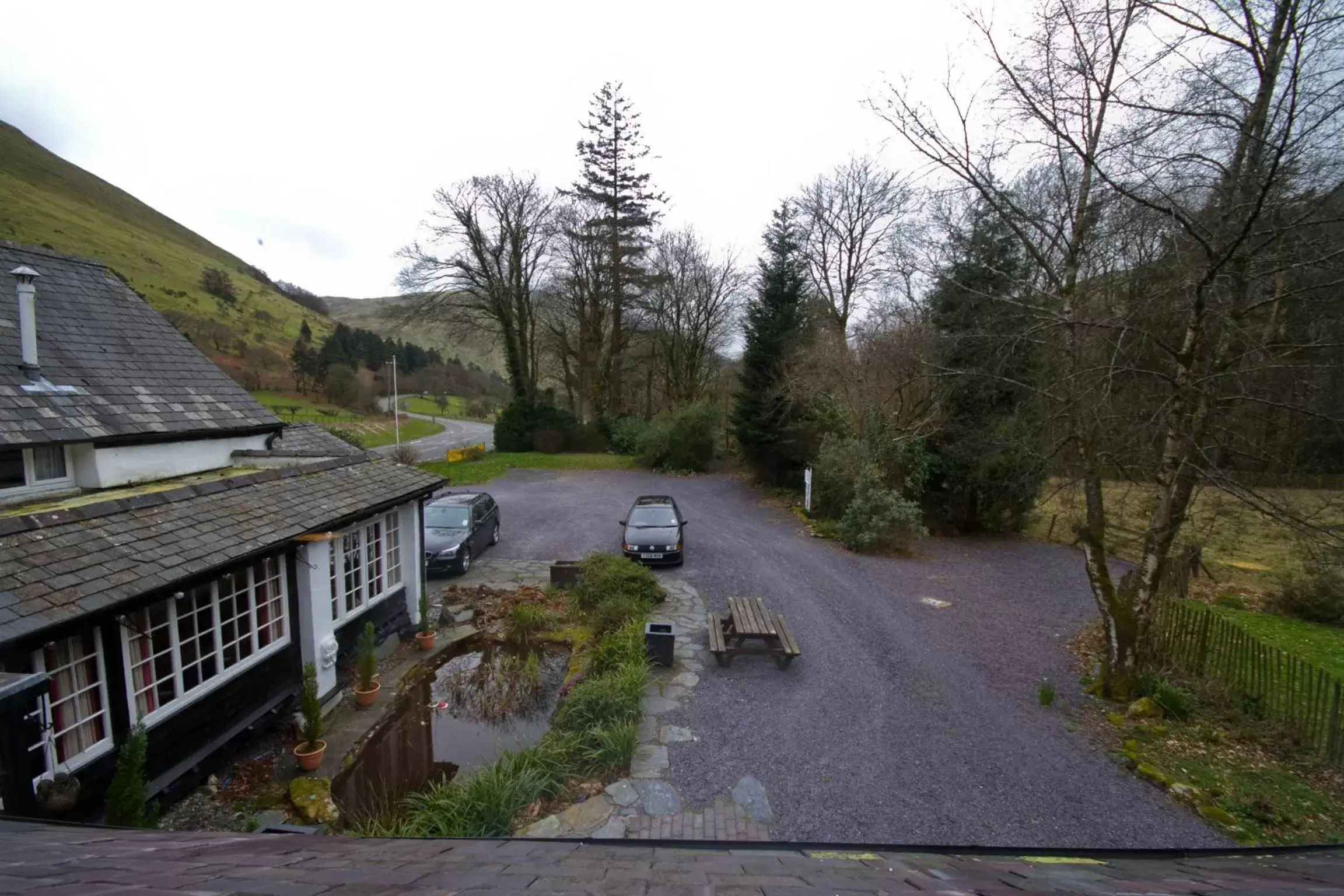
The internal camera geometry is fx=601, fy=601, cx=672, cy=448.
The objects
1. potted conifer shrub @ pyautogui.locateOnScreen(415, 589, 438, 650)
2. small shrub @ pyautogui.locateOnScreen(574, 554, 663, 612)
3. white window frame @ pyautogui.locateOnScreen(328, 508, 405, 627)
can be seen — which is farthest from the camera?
small shrub @ pyautogui.locateOnScreen(574, 554, 663, 612)

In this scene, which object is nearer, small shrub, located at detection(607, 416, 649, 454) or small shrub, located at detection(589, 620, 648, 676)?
small shrub, located at detection(589, 620, 648, 676)

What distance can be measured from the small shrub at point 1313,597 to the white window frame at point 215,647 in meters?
17.5

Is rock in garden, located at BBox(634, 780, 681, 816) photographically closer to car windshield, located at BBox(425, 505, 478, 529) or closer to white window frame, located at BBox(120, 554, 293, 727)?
white window frame, located at BBox(120, 554, 293, 727)

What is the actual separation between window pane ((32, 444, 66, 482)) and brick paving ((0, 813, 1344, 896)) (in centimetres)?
584

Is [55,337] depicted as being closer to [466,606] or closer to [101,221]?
[466,606]

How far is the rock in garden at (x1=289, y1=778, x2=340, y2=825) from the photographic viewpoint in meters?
6.03

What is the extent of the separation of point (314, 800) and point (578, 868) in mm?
5220

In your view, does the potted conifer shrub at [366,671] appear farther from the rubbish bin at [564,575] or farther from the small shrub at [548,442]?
the small shrub at [548,442]

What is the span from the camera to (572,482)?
2766 centimetres

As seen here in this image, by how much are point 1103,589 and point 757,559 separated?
7944 mm

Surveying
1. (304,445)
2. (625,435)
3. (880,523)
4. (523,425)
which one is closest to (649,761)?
(304,445)

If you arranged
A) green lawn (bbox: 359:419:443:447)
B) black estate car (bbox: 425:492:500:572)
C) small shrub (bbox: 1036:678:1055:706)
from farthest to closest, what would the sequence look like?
1. green lawn (bbox: 359:419:443:447)
2. black estate car (bbox: 425:492:500:572)
3. small shrub (bbox: 1036:678:1055:706)

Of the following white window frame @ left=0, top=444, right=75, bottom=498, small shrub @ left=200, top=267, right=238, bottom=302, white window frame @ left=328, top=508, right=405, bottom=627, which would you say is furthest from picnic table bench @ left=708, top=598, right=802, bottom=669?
small shrub @ left=200, top=267, right=238, bottom=302

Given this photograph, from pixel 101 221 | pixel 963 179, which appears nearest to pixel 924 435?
pixel 963 179
